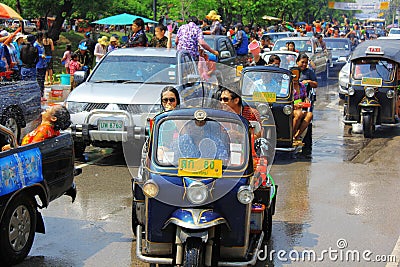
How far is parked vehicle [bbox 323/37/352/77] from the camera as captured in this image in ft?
98.2

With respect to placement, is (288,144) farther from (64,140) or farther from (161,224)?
(161,224)

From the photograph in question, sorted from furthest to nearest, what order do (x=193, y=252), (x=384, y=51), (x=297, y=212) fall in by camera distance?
(x=384, y=51) < (x=297, y=212) < (x=193, y=252)

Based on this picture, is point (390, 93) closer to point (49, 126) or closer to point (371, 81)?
point (371, 81)

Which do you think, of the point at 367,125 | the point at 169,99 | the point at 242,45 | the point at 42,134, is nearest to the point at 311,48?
the point at 242,45

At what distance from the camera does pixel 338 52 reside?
31.1 meters

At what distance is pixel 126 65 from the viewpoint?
12953mm

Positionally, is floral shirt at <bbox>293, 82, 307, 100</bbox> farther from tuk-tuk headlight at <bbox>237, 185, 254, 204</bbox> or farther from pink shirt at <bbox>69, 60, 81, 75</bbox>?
pink shirt at <bbox>69, 60, 81, 75</bbox>

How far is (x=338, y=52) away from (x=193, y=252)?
26387mm

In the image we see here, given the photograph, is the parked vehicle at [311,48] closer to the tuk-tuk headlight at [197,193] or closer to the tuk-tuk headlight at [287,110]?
the tuk-tuk headlight at [287,110]

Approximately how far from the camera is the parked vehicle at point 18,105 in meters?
12.4

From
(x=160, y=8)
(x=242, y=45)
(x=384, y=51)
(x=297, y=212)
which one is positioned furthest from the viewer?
(x=160, y=8)

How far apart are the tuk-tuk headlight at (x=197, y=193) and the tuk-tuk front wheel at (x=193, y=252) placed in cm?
36

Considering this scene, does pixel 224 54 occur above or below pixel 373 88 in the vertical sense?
above

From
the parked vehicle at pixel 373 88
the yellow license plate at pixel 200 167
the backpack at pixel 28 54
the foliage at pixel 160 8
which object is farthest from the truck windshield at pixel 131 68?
the foliage at pixel 160 8
